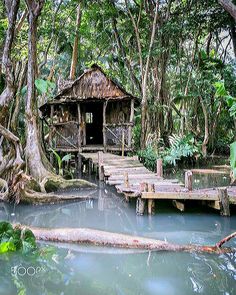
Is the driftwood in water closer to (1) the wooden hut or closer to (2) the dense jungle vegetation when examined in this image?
(2) the dense jungle vegetation

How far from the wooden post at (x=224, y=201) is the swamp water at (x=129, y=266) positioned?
0.20 m

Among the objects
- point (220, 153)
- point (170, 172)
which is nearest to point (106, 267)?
point (170, 172)

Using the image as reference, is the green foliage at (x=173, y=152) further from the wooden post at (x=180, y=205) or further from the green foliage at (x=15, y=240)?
the green foliage at (x=15, y=240)

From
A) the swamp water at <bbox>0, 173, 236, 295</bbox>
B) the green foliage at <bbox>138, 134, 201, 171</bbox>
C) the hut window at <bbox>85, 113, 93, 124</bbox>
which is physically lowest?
the swamp water at <bbox>0, 173, 236, 295</bbox>

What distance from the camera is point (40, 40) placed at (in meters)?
18.1

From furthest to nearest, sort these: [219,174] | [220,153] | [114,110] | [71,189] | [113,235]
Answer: [220,153], [114,110], [219,174], [71,189], [113,235]

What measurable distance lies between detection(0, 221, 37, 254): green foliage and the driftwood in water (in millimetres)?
585

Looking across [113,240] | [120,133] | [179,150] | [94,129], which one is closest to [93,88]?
[120,133]

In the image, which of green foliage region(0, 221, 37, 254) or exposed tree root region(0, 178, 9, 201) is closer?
green foliage region(0, 221, 37, 254)

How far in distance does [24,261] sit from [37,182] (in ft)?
15.8

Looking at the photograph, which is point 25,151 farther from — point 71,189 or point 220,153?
point 220,153

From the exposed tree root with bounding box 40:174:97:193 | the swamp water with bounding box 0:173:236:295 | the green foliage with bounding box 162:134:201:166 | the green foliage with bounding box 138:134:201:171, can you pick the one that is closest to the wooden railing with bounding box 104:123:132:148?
the green foliage with bounding box 138:134:201:171

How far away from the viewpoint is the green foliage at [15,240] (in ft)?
20.9

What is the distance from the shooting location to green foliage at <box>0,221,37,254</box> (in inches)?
250
